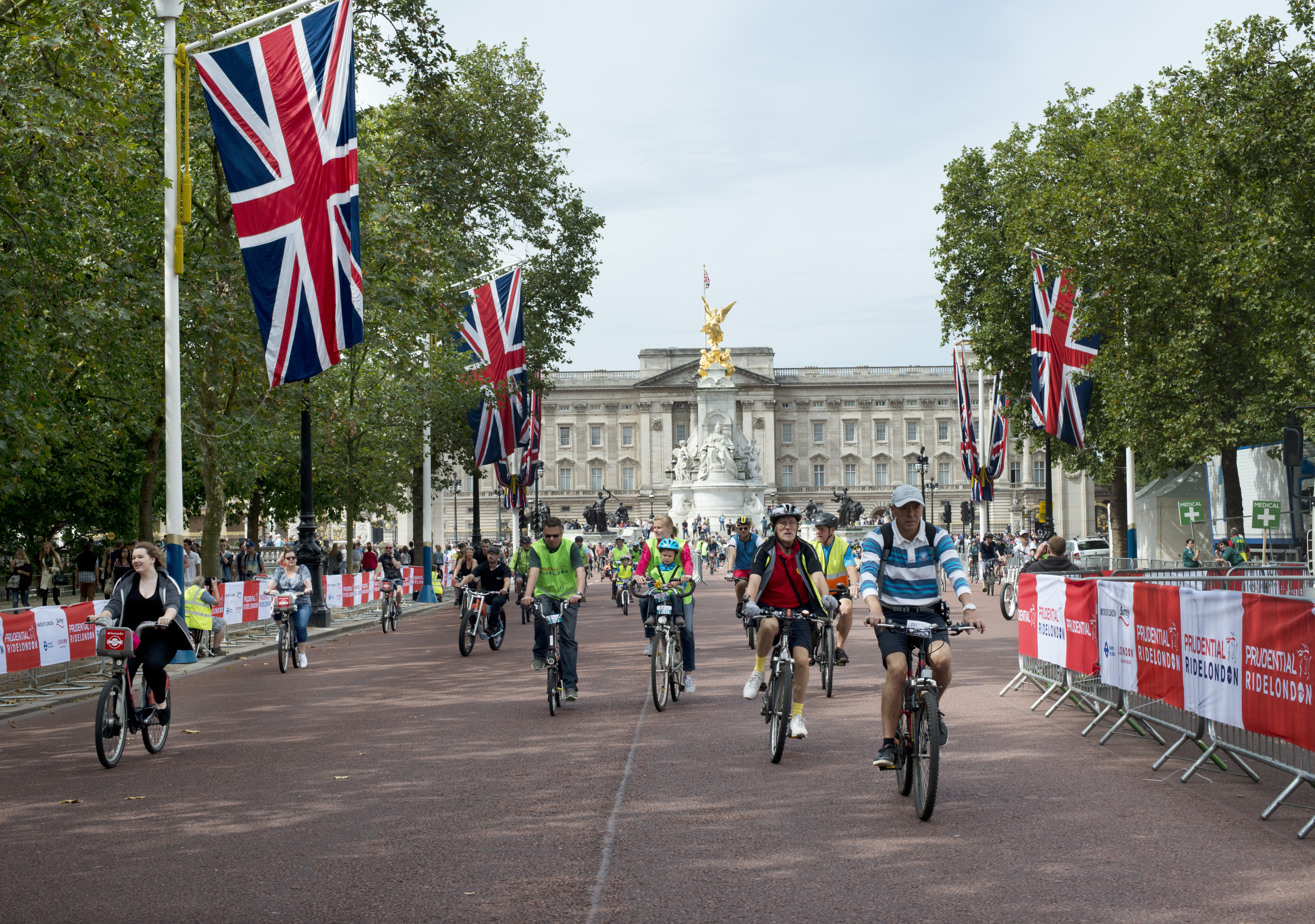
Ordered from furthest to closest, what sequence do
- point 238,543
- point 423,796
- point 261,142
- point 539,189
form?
point 238,543
point 539,189
point 261,142
point 423,796

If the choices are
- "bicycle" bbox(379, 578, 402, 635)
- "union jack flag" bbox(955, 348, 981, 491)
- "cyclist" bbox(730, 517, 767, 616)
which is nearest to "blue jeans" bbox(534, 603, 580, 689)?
"cyclist" bbox(730, 517, 767, 616)

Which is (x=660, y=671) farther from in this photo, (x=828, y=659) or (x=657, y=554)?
(x=828, y=659)

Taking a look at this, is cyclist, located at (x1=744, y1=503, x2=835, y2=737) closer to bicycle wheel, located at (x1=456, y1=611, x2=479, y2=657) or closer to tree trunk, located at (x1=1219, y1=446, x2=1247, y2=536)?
bicycle wheel, located at (x1=456, y1=611, x2=479, y2=657)

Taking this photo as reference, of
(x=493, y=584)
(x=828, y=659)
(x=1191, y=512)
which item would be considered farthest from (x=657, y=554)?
(x=1191, y=512)

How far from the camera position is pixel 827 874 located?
6520 millimetres

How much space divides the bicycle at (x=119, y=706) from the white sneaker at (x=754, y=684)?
4712mm

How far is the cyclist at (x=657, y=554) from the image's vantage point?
45.5 ft

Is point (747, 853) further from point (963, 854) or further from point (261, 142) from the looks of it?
point (261, 142)

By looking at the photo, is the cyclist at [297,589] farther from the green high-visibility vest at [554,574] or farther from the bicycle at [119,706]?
the bicycle at [119,706]

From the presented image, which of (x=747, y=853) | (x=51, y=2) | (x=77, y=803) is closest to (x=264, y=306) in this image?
(x=51, y=2)

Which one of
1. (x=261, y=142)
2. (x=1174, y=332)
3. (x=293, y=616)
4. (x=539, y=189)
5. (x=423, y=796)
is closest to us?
(x=423, y=796)

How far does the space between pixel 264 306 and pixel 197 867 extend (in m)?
10.4

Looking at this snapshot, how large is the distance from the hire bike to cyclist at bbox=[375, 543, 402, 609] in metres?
19.1

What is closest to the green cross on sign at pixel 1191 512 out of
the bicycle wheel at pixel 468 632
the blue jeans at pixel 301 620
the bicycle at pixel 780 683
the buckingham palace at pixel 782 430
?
the bicycle wheel at pixel 468 632
